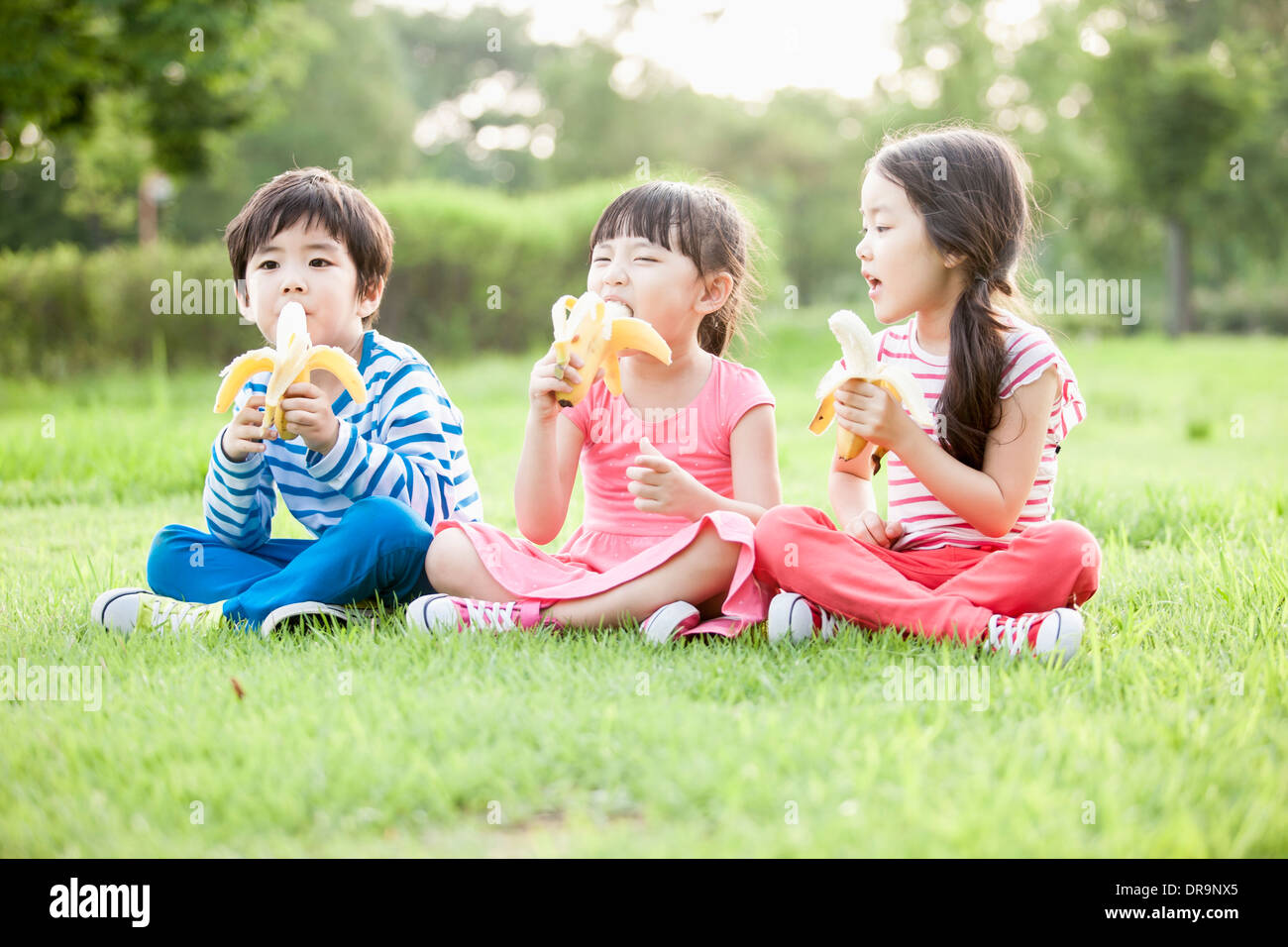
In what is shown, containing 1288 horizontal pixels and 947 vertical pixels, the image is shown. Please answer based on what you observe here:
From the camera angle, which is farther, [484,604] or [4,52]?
[4,52]

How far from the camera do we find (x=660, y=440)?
312 centimetres

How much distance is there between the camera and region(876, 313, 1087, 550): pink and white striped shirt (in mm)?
2830

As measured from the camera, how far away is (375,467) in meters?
2.94

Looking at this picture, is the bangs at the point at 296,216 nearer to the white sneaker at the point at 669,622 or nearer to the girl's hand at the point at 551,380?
the girl's hand at the point at 551,380

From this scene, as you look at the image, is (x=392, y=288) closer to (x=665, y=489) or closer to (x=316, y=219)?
(x=316, y=219)

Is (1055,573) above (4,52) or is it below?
below

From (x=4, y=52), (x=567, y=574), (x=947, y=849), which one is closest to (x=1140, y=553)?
(x=567, y=574)

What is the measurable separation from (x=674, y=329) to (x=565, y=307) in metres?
0.30

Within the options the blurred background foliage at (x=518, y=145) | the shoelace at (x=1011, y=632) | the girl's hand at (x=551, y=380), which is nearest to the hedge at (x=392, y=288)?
the blurred background foliage at (x=518, y=145)

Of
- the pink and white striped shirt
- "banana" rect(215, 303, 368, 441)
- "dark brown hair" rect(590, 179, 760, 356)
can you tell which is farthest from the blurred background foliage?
"banana" rect(215, 303, 368, 441)

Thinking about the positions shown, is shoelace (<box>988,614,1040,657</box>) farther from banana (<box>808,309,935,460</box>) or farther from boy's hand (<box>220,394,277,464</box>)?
boy's hand (<box>220,394,277,464</box>)

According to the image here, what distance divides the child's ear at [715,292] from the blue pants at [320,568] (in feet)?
3.18

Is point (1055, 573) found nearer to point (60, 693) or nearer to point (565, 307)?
point (565, 307)

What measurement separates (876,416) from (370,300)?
5.21ft
